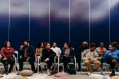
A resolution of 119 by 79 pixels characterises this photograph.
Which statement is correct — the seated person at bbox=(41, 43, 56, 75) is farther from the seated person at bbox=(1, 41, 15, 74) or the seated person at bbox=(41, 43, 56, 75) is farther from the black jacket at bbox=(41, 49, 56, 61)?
the seated person at bbox=(1, 41, 15, 74)

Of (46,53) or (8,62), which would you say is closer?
(8,62)

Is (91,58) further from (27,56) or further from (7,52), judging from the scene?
(7,52)

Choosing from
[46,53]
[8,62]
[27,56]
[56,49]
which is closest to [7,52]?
[8,62]

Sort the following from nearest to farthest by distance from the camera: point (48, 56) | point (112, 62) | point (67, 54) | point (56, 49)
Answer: point (112, 62)
point (48, 56)
point (67, 54)
point (56, 49)

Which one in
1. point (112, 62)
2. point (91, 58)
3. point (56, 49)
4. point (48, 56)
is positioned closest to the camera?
point (112, 62)

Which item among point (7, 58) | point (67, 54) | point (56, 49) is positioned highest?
point (56, 49)

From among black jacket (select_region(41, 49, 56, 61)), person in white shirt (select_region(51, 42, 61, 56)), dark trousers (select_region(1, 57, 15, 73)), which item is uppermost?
person in white shirt (select_region(51, 42, 61, 56))

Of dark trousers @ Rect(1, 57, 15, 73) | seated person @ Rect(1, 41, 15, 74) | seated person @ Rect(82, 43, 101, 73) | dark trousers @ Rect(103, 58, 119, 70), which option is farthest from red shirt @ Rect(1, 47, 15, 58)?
dark trousers @ Rect(103, 58, 119, 70)

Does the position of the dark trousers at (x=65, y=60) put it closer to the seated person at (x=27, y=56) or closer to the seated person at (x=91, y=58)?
the seated person at (x=91, y=58)

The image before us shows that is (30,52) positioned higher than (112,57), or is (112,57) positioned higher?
(30,52)

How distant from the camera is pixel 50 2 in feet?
42.8

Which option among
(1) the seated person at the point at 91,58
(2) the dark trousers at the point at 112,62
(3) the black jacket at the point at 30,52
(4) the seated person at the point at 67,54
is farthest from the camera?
(3) the black jacket at the point at 30,52

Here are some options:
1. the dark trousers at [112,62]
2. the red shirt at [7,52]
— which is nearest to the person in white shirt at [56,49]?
the red shirt at [7,52]

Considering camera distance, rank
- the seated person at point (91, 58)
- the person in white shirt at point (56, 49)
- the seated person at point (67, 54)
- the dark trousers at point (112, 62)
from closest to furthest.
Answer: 1. the dark trousers at point (112, 62)
2. the seated person at point (91, 58)
3. the seated person at point (67, 54)
4. the person in white shirt at point (56, 49)
